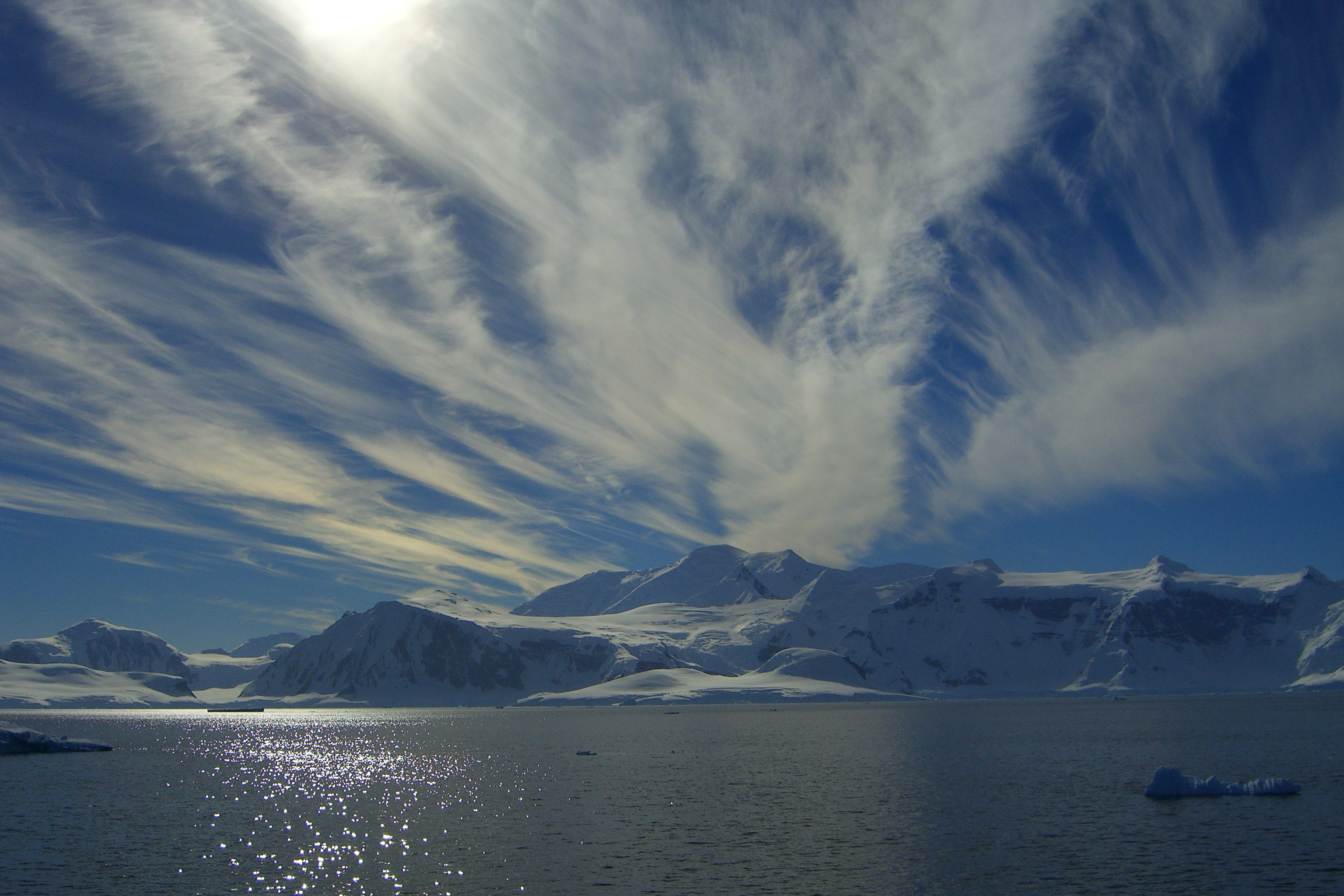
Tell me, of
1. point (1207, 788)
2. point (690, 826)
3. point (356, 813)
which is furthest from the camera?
point (356, 813)

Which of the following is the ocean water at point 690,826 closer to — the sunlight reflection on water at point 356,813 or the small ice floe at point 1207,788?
the sunlight reflection on water at point 356,813

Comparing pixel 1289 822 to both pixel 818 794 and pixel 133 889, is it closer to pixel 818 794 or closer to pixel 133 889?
pixel 818 794

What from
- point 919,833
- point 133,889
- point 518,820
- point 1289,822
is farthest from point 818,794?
point 133,889

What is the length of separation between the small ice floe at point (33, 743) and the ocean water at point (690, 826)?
80.8 feet

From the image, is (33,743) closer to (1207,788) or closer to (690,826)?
(690,826)

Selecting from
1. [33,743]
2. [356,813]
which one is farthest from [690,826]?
[33,743]

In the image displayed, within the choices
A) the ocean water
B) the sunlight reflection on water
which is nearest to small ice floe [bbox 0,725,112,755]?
the ocean water

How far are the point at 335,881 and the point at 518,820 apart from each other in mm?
22206

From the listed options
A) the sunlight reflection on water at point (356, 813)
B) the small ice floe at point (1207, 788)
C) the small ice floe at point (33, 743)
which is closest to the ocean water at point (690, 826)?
the sunlight reflection on water at point (356, 813)

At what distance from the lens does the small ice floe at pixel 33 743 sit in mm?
146875

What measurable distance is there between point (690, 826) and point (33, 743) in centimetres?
13681

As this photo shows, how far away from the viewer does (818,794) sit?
275 ft

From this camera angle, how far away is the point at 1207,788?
7375cm

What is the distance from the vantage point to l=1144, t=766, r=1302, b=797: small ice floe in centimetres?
7331
